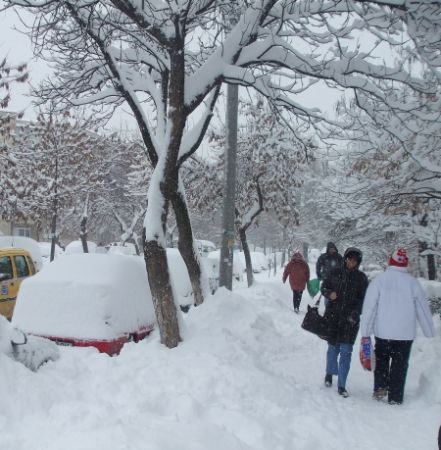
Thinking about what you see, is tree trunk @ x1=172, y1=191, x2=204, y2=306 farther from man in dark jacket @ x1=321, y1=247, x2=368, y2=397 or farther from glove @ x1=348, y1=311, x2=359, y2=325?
glove @ x1=348, y1=311, x2=359, y2=325

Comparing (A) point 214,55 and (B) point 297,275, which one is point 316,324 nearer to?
(A) point 214,55

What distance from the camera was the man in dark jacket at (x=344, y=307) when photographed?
243 inches

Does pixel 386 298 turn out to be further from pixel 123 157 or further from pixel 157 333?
pixel 123 157

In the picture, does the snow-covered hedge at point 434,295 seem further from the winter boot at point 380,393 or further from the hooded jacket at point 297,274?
the winter boot at point 380,393

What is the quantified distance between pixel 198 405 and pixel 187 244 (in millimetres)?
4007

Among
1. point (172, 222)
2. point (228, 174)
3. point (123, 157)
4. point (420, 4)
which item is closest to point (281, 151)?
point (228, 174)

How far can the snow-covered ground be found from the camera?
368 centimetres

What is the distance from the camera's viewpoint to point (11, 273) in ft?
35.3

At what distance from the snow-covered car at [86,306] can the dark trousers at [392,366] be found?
3091mm

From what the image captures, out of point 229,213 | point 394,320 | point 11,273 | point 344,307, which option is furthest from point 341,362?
point 11,273

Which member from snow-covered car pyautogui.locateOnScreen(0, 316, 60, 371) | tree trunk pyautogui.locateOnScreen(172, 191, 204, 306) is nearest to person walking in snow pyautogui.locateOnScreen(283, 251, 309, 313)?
tree trunk pyautogui.locateOnScreen(172, 191, 204, 306)

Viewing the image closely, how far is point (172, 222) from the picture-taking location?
35.2 metres

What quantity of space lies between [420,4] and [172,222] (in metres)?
29.6

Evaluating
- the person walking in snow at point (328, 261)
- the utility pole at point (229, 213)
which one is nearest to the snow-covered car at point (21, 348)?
the utility pole at point (229, 213)
